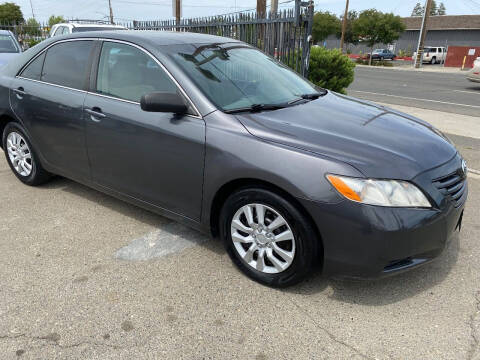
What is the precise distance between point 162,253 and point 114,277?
45 cm

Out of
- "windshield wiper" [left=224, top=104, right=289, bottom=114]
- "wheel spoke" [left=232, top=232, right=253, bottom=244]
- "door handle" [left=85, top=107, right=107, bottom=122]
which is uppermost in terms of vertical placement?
"windshield wiper" [left=224, top=104, right=289, bottom=114]

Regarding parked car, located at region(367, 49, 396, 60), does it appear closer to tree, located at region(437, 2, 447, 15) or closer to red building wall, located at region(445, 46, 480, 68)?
red building wall, located at region(445, 46, 480, 68)

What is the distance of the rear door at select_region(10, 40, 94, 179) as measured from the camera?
3623 mm

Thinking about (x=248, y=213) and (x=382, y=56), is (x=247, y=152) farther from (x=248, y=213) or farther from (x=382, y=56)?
(x=382, y=56)

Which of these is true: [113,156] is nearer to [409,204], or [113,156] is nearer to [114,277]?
[114,277]

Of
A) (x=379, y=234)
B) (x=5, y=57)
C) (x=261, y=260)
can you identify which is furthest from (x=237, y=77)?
(x=5, y=57)

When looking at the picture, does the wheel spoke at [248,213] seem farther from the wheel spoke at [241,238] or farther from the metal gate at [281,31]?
the metal gate at [281,31]

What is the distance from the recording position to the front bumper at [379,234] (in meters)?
2.32

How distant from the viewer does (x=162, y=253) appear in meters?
3.24

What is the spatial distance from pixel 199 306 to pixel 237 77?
70.0 inches

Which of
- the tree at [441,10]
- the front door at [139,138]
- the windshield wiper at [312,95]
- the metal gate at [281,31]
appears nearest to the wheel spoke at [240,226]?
the front door at [139,138]

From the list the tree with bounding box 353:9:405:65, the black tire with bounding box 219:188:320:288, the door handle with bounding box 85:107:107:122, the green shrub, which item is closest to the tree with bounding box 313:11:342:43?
the tree with bounding box 353:9:405:65

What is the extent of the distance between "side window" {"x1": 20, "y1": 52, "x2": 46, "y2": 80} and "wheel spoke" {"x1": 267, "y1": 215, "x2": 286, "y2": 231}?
9.50 feet

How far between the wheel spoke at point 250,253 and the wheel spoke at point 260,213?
200 millimetres
